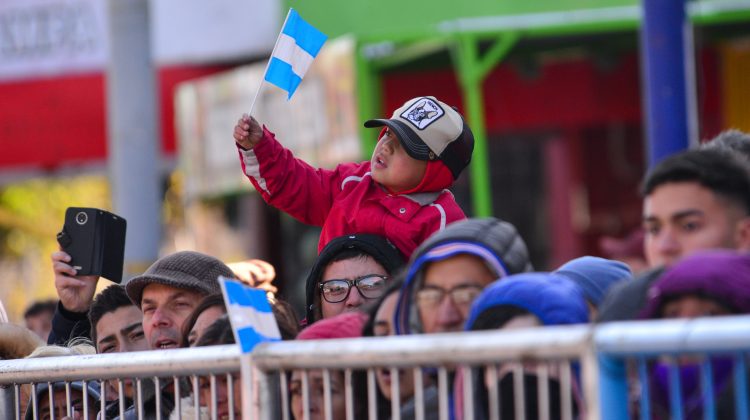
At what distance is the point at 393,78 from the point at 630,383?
36.4ft

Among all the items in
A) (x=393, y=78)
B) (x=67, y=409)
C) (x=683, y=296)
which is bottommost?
(x=67, y=409)

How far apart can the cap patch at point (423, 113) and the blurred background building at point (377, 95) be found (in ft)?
17.9

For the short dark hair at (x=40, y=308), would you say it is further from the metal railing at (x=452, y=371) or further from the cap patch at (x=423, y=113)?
the metal railing at (x=452, y=371)

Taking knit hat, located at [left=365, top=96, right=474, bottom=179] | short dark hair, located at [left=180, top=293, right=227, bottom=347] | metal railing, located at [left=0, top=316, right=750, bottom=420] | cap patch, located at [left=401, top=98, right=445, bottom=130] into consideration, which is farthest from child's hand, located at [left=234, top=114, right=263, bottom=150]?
metal railing, located at [left=0, top=316, right=750, bottom=420]

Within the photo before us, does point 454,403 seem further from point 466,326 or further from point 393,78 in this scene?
point 393,78

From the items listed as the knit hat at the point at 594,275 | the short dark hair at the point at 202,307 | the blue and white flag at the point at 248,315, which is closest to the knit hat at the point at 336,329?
the blue and white flag at the point at 248,315

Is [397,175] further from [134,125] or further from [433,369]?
[134,125]

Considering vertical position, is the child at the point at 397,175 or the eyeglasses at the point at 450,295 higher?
the child at the point at 397,175

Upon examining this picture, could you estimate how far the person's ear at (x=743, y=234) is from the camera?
11.4ft

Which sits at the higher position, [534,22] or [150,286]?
[534,22]

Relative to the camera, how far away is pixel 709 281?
2.95 meters

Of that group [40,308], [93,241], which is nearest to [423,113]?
[93,241]

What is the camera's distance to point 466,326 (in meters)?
3.34

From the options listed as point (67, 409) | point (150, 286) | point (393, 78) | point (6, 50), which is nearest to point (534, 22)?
point (393, 78)
